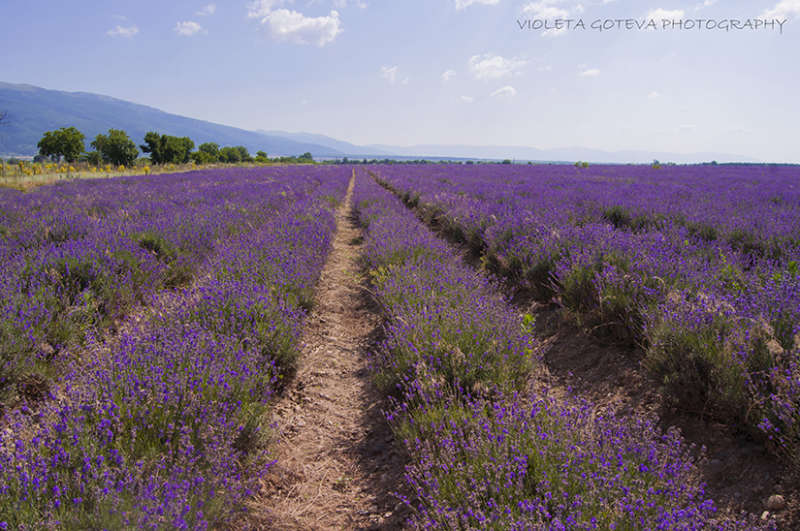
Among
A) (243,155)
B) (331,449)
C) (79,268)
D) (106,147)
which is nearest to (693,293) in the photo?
(331,449)

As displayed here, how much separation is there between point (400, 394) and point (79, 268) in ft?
11.5

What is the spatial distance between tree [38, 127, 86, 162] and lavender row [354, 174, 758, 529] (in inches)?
2051

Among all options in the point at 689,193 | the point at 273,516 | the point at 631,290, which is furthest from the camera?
the point at 689,193

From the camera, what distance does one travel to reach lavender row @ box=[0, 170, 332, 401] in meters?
2.90

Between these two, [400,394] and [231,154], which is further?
[231,154]

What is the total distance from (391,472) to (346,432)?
1.75 feet

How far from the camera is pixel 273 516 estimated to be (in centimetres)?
201

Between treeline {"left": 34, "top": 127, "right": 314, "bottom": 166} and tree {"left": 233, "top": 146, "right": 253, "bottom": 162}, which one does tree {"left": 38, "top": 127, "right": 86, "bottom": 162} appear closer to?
treeline {"left": 34, "top": 127, "right": 314, "bottom": 166}

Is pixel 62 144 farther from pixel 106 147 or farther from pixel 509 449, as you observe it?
pixel 509 449

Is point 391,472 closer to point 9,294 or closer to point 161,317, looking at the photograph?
point 161,317

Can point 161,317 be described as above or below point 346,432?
above

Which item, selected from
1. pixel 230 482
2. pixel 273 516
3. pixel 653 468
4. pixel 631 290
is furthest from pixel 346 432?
pixel 631 290

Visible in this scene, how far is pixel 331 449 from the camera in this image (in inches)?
104

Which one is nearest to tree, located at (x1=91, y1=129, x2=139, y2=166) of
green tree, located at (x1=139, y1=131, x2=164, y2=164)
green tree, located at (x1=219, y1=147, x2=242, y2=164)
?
green tree, located at (x1=139, y1=131, x2=164, y2=164)
